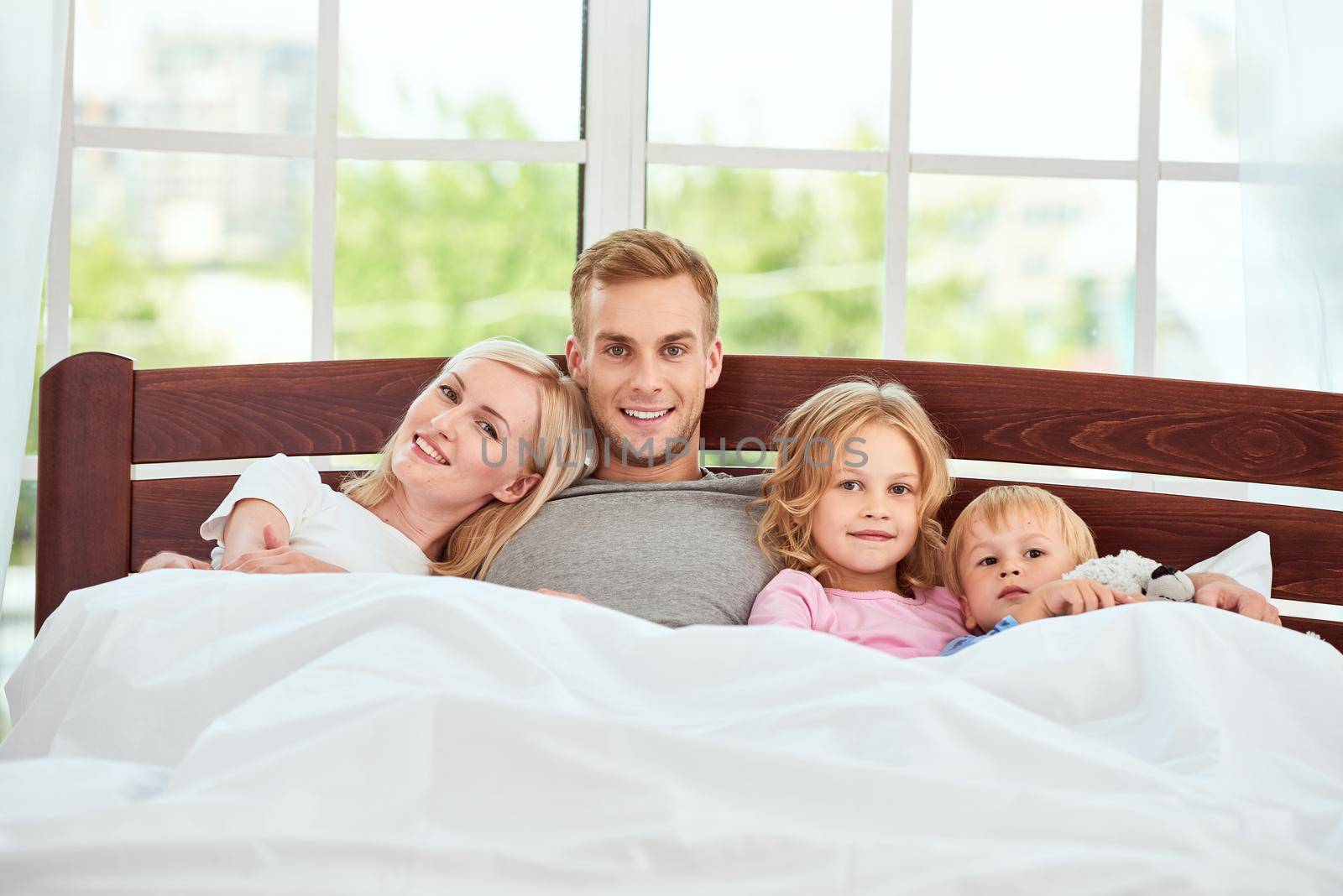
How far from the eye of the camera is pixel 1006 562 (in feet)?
4.56

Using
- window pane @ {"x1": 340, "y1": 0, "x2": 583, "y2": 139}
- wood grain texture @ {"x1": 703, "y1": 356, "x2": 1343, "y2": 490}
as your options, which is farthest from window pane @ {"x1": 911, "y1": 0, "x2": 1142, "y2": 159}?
window pane @ {"x1": 340, "y1": 0, "x2": 583, "y2": 139}

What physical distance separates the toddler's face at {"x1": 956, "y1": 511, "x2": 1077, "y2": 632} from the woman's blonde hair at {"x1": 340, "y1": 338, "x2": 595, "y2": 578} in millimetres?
562

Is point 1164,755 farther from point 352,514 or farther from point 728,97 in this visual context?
point 728,97

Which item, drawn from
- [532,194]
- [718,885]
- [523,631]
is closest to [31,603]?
[532,194]

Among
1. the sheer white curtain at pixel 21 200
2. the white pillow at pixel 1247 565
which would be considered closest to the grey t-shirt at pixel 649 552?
the white pillow at pixel 1247 565

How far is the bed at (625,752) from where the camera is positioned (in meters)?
0.72

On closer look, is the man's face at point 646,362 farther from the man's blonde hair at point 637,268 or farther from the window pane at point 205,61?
the window pane at point 205,61

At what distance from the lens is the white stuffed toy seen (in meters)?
1.32

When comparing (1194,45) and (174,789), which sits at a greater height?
(1194,45)

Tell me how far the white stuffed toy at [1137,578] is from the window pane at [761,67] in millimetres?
949

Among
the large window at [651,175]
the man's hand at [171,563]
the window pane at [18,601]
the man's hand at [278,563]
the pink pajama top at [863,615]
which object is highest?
the large window at [651,175]

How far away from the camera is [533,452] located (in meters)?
1.56

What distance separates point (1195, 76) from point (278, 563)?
175 cm

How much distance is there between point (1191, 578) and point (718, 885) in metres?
0.93
